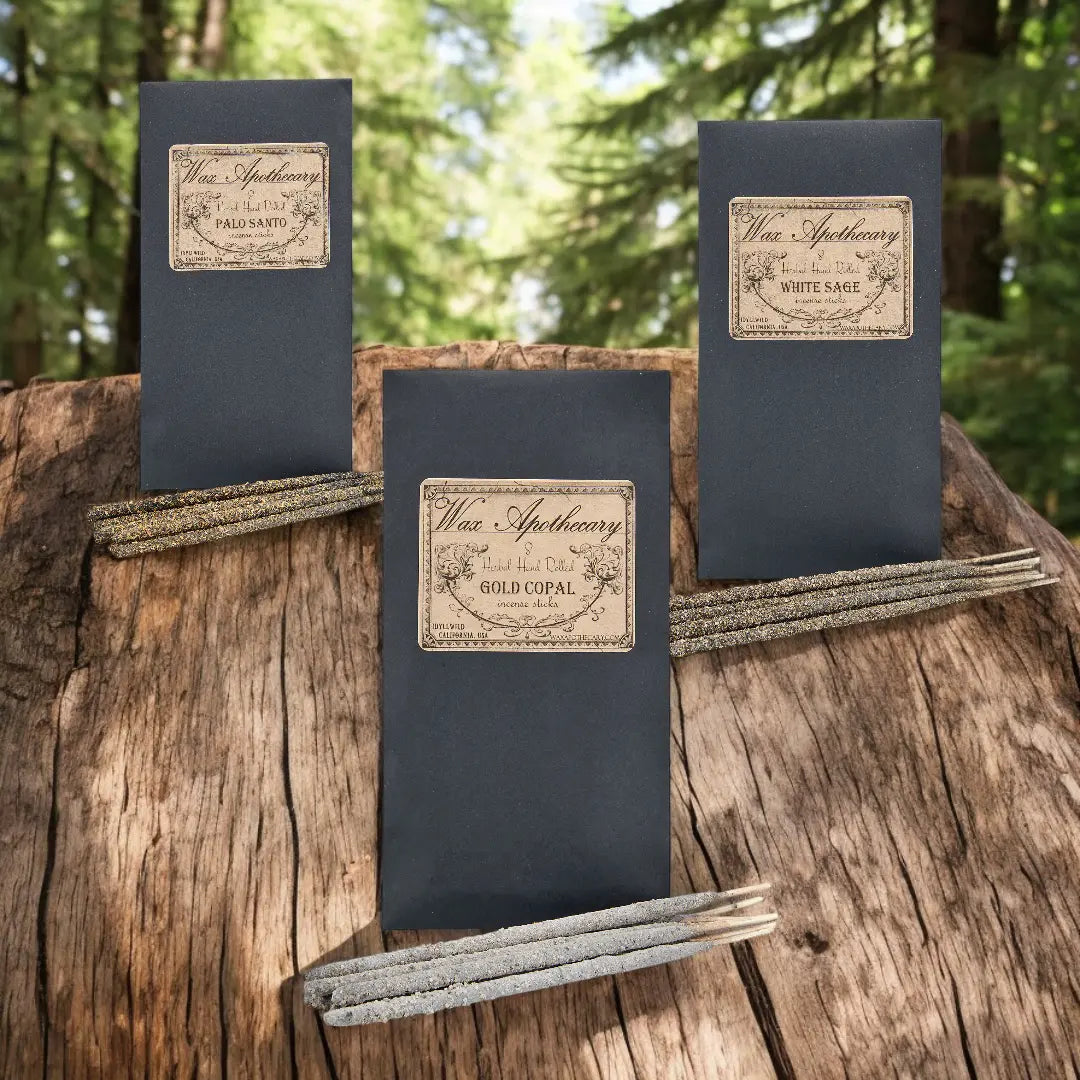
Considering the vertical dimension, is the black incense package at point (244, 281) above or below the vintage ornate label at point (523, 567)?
above

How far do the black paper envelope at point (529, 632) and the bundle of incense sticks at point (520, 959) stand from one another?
0.12 feet

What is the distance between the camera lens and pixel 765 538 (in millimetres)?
924

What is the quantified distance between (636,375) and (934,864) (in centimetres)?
46

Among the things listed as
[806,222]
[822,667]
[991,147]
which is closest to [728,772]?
[822,667]

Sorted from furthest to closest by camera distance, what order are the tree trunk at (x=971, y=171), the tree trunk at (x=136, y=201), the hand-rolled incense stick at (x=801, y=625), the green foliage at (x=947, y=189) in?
the tree trunk at (x=136, y=201), the tree trunk at (x=971, y=171), the green foliage at (x=947, y=189), the hand-rolled incense stick at (x=801, y=625)

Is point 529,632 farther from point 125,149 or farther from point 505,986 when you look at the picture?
point 125,149

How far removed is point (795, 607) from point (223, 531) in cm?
52

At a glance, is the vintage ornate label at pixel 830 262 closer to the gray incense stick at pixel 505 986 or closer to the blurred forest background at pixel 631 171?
the gray incense stick at pixel 505 986

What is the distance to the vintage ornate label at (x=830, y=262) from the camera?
35.8 inches

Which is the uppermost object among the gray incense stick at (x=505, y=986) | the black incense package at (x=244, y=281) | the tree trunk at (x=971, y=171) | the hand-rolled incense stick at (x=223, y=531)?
the tree trunk at (x=971, y=171)

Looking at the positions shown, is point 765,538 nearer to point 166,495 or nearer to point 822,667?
point 822,667

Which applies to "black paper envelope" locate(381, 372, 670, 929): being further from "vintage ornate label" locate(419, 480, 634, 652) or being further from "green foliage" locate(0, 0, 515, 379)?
"green foliage" locate(0, 0, 515, 379)

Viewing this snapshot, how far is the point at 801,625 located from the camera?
89 cm

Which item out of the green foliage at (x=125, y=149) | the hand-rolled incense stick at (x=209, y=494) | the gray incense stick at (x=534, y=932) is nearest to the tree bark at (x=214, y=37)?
the green foliage at (x=125, y=149)
